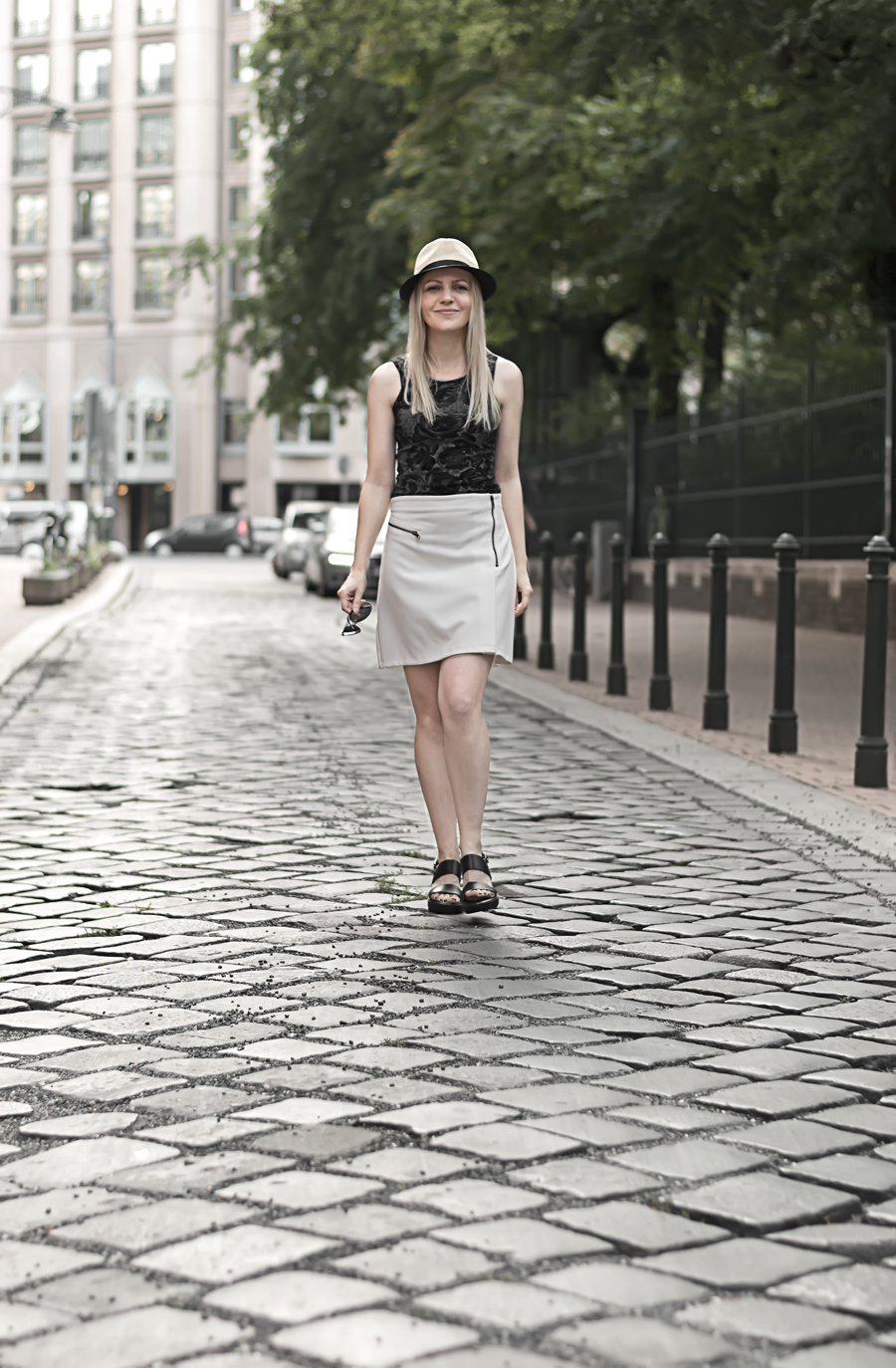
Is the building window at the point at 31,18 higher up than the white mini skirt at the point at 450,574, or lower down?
higher up

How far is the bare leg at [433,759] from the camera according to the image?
5699mm

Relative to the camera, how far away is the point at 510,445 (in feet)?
18.5

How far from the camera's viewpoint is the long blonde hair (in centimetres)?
553

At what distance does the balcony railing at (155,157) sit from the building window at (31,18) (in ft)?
22.1

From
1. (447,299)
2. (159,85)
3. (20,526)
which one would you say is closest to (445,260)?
(447,299)

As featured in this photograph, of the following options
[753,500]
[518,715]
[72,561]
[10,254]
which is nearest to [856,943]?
[518,715]

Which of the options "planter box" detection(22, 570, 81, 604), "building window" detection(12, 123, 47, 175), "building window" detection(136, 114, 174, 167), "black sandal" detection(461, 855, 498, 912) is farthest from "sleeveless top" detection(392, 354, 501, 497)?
"building window" detection(12, 123, 47, 175)

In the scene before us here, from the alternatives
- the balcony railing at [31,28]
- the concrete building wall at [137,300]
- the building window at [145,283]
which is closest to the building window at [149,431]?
the concrete building wall at [137,300]

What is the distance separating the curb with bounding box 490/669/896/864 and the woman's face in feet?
7.95

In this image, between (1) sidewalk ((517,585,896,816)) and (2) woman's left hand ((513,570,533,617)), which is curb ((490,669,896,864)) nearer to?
(1) sidewalk ((517,585,896,816))

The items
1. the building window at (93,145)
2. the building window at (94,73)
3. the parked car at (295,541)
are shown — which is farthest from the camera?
the building window at (93,145)

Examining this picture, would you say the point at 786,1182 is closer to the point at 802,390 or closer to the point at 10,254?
the point at 802,390

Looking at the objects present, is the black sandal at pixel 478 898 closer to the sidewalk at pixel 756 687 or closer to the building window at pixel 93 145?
the sidewalk at pixel 756 687

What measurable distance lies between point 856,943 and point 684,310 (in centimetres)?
1714
